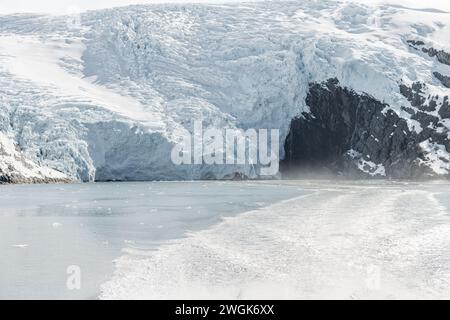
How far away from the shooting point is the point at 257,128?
5484cm

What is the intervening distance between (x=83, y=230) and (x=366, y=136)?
139ft

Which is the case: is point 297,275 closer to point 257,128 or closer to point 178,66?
point 257,128

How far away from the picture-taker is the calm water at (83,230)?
417 inches

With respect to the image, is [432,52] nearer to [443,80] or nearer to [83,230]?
[443,80]

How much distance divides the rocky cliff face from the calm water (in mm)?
27350

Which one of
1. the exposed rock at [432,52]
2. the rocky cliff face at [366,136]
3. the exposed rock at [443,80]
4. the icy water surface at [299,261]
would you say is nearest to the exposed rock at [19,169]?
the rocky cliff face at [366,136]

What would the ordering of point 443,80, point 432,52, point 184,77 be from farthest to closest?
point 432,52
point 184,77
point 443,80

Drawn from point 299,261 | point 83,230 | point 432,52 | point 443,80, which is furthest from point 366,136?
point 299,261

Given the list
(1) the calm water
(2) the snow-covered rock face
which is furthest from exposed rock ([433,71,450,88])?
(1) the calm water

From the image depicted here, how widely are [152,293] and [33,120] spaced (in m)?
40.5

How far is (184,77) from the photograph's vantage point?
59219mm

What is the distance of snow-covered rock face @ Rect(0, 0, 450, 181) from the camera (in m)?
48.4

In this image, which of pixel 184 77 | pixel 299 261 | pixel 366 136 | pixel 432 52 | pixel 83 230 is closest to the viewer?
pixel 299 261
